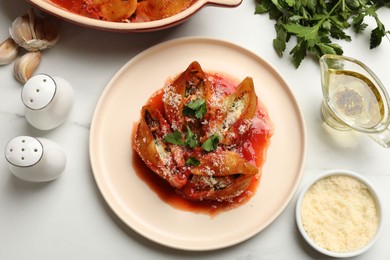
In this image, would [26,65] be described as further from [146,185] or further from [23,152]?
[146,185]

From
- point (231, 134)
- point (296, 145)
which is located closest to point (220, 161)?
point (231, 134)

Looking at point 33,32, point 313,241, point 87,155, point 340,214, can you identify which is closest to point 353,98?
Answer: point 340,214

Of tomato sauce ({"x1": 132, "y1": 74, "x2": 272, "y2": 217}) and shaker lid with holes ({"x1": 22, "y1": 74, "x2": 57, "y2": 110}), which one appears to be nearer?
shaker lid with holes ({"x1": 22, "y1": 74, "x2": 57, "y2": 110})

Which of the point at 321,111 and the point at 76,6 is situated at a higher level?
the point at 76,6

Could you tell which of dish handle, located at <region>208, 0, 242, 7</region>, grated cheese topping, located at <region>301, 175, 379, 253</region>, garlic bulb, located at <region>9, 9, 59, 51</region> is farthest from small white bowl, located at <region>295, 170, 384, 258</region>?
garlic bulb, located at <region>9, 9, 59, 51</region>

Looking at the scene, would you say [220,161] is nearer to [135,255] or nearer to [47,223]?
[135,255]

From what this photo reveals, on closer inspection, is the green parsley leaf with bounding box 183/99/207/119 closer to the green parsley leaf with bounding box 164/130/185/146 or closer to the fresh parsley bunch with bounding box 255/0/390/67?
the green parsley leaf with bounding box 164/130/185/146
